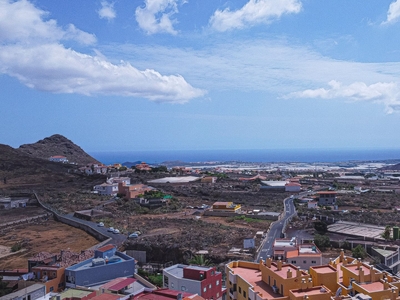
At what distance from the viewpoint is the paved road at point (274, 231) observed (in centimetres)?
2978

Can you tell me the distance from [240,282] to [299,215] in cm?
3264

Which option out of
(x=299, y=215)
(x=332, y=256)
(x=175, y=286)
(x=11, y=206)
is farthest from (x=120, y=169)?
(x=175, y=286)

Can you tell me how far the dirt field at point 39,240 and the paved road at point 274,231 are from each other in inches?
553

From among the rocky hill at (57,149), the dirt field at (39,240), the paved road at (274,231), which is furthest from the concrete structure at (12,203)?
the rocky hill at (57,149)

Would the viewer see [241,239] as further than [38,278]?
Yes

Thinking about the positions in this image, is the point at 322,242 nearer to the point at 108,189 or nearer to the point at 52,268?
the point at 52,268

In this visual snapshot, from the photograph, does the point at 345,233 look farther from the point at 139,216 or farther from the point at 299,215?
the point at 139,216

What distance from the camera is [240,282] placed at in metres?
15.0

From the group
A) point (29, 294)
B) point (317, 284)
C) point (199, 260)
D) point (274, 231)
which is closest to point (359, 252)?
point (274, 231)

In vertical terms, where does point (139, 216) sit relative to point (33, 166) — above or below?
below

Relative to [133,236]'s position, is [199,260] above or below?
below

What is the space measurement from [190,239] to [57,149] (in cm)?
10726

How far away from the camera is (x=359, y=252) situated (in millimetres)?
29641

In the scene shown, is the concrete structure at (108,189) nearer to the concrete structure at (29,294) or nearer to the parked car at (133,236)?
the parked car at (133,236)
